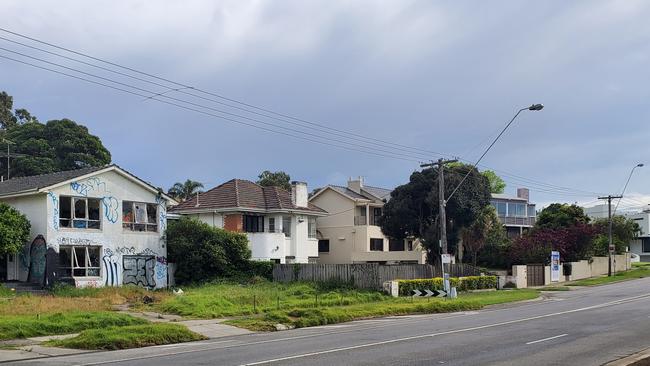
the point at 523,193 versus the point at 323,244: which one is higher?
the point at 523,193

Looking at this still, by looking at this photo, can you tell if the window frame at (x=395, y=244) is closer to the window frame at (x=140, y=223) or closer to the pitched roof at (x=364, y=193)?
the pitched roof at (x=364, y=193)

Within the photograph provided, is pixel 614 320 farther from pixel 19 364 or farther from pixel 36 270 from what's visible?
pixel 36 270

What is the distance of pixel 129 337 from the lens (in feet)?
60.3

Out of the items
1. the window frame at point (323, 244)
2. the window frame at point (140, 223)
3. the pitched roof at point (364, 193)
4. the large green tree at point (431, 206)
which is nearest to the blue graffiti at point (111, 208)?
the window frame at point (140, 223)

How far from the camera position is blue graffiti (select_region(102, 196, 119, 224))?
39344 millimetres

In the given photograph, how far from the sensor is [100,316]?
22734 millimetres

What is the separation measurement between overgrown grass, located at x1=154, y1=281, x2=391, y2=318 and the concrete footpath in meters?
1.54

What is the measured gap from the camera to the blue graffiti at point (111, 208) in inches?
1549

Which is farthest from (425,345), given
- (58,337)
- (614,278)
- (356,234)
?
(614,278)

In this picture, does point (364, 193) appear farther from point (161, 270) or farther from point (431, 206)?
point (161, 270)

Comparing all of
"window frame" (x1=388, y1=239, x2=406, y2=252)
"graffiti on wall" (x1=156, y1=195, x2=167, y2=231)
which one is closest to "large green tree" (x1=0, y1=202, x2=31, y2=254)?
"graffiti on wall" (x1=156, y1=195, x2=167, y2=231)

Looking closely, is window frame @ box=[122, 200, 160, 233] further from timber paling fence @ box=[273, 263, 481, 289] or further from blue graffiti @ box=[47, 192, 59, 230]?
timber paling fence @ box=[273, 263, 481, 289]

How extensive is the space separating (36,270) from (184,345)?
21.8 metres

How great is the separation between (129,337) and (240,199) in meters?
31.4
